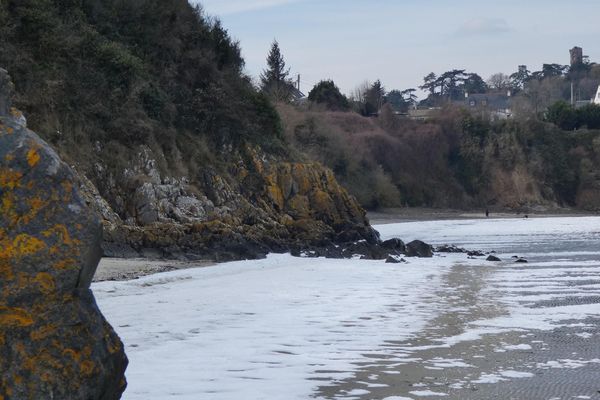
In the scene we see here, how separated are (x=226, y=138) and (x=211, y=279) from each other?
14.9 meters

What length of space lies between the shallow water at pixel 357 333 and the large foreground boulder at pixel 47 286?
2736mm

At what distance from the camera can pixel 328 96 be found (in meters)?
72.6

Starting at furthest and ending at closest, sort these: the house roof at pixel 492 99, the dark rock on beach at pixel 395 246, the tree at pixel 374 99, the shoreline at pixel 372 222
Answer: the house roof at pixel 492 99, the tree at pixel 374 99, the dark rock on beach at pixel 395 246, the shoreline at pixel 372 222

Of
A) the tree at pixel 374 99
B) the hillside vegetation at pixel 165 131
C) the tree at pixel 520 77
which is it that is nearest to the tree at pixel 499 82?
the tree at pixel 520 77

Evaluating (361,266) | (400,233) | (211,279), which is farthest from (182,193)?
(400,233)

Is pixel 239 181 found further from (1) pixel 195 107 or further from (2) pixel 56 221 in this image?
(2) pixel 56 221

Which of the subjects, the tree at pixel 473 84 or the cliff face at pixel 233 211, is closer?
the cliff face at pixel 233 211

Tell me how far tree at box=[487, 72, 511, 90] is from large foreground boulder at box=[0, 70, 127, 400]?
535 feet

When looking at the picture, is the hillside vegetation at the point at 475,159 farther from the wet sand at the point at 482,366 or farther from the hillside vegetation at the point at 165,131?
the wet sand at the point at 482,366

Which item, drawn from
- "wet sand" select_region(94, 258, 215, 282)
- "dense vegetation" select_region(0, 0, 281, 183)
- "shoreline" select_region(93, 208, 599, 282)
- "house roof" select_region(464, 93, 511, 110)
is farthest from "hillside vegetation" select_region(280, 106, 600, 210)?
"house roof" select_region(464, 93, 511, 110)

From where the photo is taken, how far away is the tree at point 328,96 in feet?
236

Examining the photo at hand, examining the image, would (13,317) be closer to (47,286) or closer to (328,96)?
(47,286)

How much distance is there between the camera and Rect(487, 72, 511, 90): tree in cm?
16388

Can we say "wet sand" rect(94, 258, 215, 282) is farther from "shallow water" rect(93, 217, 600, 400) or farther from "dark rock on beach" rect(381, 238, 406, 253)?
"dark rock on beach" rect(381, 238, 406, 253)
